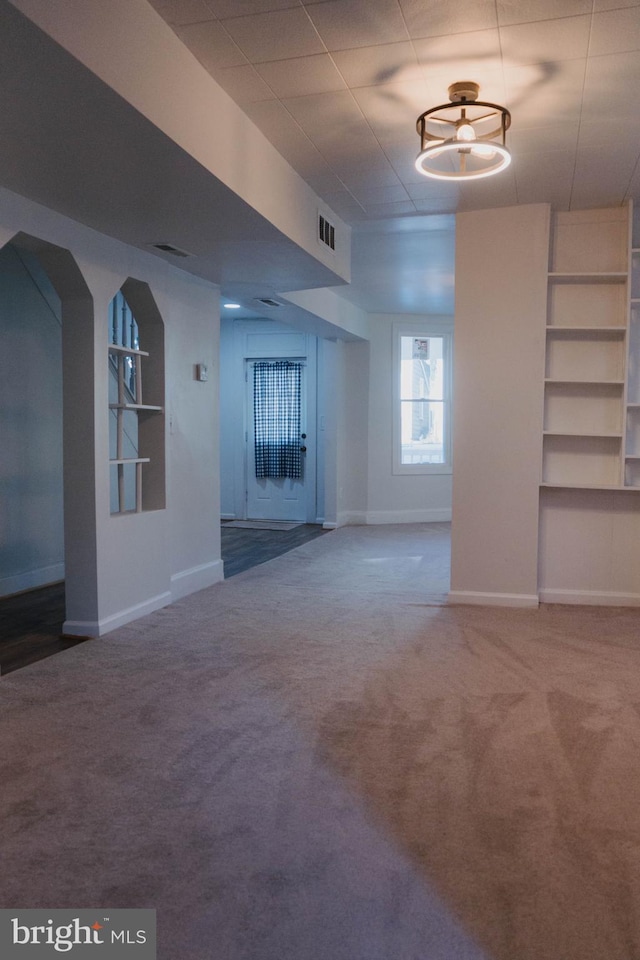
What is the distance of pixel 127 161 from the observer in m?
2.97

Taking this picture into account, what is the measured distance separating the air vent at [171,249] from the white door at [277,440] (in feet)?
16.2

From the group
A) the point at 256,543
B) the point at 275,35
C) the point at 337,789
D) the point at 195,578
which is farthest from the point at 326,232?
the point at 256,543

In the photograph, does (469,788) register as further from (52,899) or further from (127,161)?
(127,161)

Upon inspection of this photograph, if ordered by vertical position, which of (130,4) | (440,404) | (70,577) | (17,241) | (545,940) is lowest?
(545,940)

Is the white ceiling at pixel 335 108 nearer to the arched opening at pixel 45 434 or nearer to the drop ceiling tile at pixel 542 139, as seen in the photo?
the drop ceiling tile at pixel 542 139

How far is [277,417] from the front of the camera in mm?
9625

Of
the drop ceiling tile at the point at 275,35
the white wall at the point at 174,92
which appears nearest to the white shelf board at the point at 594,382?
the white wall at the point at 174,92

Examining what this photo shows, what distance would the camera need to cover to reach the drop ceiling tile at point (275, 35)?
2678 millimetres

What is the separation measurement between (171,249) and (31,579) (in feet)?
8.83

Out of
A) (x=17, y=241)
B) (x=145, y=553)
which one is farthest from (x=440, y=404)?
(x=17, y=241)

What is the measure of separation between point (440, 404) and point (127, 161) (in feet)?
22.9

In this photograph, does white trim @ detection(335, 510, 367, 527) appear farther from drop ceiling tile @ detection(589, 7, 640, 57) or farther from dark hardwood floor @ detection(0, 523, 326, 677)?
drop ceiling tile @ detection(589, 7, 640, 57)

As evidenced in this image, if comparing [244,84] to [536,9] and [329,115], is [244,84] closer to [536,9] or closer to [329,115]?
[329,115]

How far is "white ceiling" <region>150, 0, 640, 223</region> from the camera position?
2664 mm
